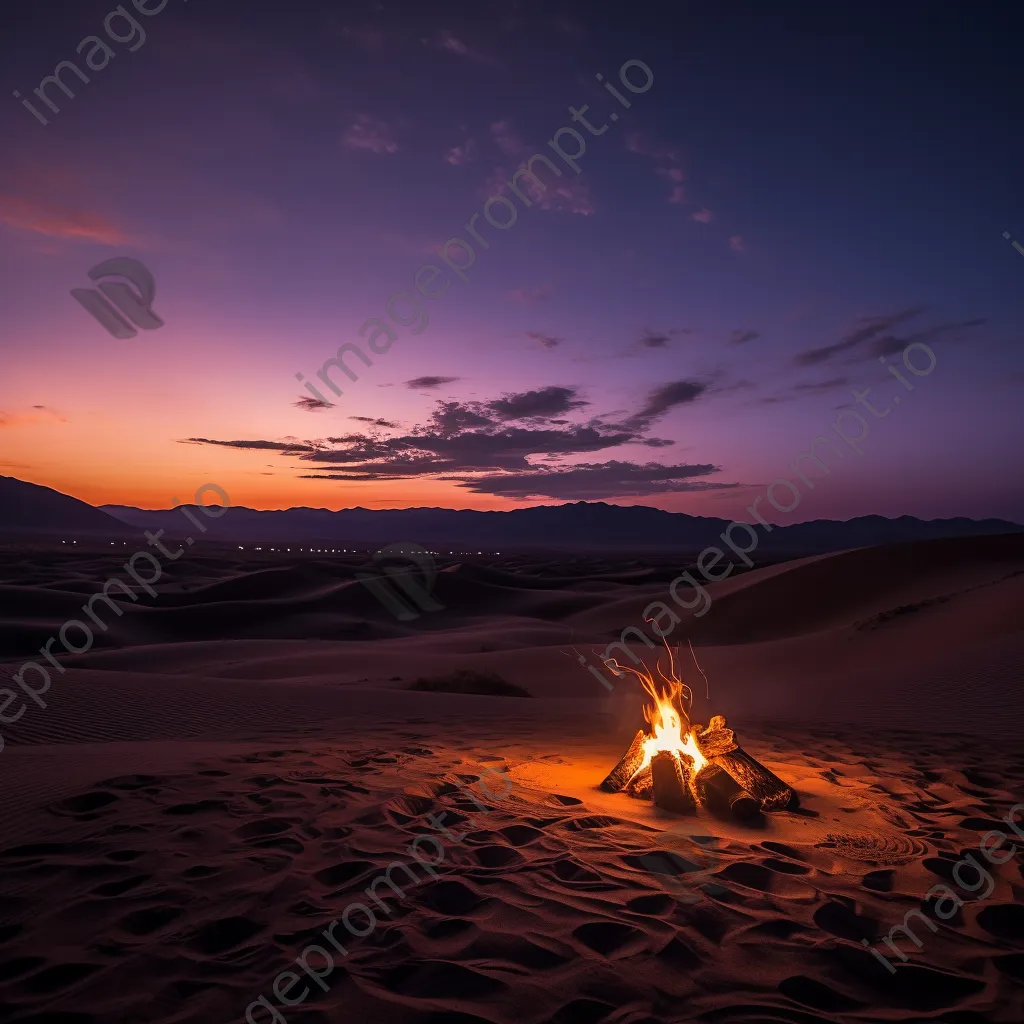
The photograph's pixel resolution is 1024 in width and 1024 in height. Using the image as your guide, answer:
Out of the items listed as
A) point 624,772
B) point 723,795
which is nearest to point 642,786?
point 624,772

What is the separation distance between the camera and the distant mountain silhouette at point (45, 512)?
164m

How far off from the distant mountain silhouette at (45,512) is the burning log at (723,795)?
181194 mm

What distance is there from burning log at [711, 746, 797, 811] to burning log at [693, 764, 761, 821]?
0.31ft

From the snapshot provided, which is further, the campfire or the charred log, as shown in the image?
the charred log

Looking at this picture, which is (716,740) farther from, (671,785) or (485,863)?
(485,863)

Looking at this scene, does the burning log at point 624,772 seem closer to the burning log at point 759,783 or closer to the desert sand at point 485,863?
the desert sand at point 485,863

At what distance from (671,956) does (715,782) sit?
1.96 metres

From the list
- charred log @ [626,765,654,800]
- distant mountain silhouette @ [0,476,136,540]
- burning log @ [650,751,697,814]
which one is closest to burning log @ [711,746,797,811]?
burning log @ [650,751,697,814]

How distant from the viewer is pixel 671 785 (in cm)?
446

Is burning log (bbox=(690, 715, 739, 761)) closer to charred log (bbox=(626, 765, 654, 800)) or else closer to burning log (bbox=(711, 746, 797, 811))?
burning log (bbox=(711, 746, 797, 811))

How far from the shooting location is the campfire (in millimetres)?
4426

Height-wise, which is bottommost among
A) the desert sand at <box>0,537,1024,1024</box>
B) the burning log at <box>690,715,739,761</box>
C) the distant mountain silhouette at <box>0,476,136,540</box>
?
the desert sand at <box>0,537,1024,1024</box>

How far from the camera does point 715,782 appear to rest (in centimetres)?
448

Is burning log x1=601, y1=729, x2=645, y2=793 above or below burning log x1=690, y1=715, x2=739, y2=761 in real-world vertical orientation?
below
